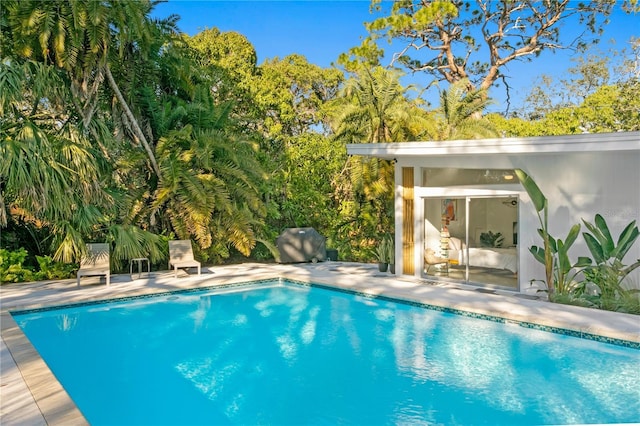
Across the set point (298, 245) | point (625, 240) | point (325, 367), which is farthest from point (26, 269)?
point (625, 240)

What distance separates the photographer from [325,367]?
7.24m

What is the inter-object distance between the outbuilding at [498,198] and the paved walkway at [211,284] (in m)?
0.70

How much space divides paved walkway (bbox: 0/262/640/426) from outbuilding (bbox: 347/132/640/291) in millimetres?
701

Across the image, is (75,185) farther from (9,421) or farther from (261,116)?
(261,116)

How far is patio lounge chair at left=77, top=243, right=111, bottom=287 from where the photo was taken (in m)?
12.1

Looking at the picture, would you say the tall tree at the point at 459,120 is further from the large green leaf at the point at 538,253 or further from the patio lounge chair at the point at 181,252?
the patio lounge chair at the point at 181,252

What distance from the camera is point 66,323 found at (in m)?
9.76

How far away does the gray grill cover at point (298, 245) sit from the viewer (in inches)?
631

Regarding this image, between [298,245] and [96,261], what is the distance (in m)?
5.84

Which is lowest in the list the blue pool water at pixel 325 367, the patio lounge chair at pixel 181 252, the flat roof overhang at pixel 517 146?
the blue pool water at pixel 325 367

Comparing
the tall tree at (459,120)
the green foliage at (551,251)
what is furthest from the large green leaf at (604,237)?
the tall tree at (459,120)

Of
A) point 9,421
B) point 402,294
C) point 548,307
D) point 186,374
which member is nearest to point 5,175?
point 186,374

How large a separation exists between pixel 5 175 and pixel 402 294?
8.19 meters

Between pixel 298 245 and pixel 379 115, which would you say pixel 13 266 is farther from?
pixel 379 115
